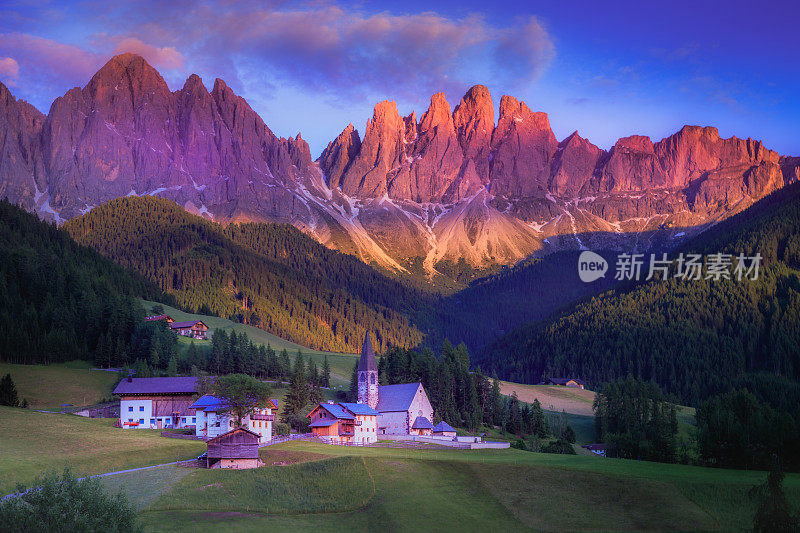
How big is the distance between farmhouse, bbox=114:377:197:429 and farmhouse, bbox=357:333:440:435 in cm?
2623

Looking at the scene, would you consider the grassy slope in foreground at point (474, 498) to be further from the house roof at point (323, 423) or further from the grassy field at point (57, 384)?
the grassy field at point (57, 384)

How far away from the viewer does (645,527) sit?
5650cm

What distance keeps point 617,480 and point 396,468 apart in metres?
20.5

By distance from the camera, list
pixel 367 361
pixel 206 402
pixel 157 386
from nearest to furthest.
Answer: pixel 206 402 < pixel 157 386 < pixel 367 361

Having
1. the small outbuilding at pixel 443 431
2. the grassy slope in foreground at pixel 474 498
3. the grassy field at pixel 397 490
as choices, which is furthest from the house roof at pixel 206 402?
the small outbuilding at pixel 443 431

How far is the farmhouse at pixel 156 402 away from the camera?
104000mm

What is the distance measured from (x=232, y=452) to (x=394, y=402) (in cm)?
4319

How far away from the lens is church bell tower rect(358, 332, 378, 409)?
377ft

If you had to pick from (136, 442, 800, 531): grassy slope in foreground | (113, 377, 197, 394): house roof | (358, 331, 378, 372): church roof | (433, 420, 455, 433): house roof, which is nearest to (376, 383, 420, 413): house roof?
(358, 331, 378, 372): church roof

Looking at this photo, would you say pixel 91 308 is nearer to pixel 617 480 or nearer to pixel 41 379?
pixel 41 379

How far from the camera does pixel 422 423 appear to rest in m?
107

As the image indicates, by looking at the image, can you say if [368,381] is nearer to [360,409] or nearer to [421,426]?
[360,409]

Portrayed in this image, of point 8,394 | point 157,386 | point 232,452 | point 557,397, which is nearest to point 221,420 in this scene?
point 157,386

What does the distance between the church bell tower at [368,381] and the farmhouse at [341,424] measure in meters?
9.55
